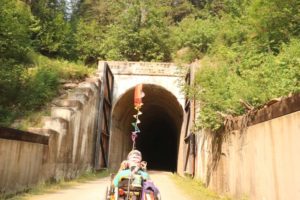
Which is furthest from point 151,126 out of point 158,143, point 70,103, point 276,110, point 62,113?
point 276,110

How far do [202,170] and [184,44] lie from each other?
12.7 meters

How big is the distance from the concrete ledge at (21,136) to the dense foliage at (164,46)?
135 inches

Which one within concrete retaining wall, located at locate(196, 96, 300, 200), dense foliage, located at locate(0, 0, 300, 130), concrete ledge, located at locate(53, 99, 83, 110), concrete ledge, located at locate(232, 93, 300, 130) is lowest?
concrete retaining wall, located at locate(196, 96, 300, 200)

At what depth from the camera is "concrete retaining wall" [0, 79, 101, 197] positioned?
8164 millimetres

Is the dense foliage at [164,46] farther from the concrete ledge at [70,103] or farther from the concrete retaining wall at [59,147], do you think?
the concrete retaining wall at [59,147]

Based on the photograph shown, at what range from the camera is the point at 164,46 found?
2334 centimetres

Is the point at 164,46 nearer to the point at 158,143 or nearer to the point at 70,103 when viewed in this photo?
the point at 70,103

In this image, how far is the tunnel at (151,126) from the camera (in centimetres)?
2012

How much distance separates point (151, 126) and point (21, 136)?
22.9 metres

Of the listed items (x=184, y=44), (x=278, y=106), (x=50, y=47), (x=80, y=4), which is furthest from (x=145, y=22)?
(x=278, y=106)

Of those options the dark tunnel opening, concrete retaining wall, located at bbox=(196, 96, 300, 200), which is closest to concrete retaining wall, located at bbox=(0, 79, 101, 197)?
concrete retaining wall, located at bbox=(196, 96, 300, 200)

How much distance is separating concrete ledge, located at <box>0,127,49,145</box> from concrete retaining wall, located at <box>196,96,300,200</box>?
481cm

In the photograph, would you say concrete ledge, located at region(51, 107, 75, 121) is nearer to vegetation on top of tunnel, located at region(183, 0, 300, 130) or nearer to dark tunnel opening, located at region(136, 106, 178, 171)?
vegetation on top of tunnel, located at region(183, 0, 300, 130)

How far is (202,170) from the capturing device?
41.0 feet
